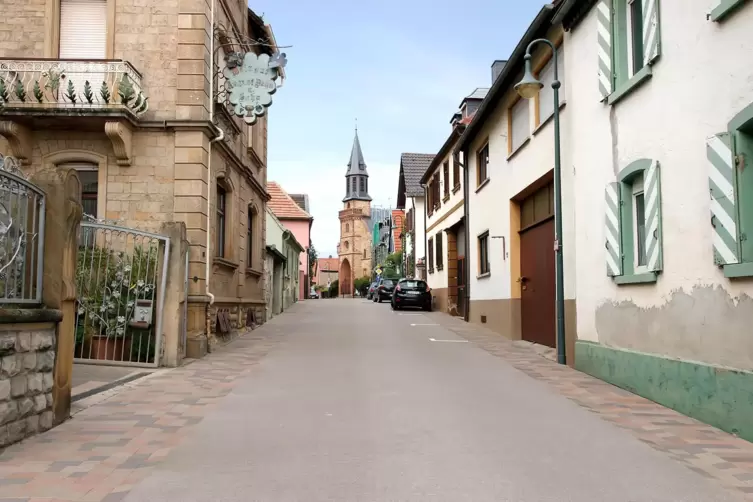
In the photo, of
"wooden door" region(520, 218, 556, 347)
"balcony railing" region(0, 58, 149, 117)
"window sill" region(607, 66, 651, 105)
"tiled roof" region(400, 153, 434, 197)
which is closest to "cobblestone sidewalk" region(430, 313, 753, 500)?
"wooden door" region(520, 218, 556, 347)

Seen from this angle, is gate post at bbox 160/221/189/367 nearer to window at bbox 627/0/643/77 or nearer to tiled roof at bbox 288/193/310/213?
window at bbox 627/0/643/77

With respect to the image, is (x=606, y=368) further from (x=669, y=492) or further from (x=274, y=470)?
(x=274, y=470)

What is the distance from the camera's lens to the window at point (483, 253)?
1783cm

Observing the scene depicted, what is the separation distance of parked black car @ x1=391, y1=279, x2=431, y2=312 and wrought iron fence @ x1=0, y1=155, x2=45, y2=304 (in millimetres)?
21304

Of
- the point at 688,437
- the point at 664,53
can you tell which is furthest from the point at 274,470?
the point at 664,53

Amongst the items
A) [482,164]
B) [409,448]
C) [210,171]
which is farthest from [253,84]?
[409,448]

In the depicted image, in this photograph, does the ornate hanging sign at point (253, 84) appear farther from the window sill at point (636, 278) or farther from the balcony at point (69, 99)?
the window sill at point (636, 278)

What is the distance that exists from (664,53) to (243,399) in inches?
242

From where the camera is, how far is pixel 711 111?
252 inches

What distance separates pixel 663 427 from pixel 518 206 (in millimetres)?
8856

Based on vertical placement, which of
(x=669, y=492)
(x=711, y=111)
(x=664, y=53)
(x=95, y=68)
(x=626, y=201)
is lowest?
(x=669, y=492)

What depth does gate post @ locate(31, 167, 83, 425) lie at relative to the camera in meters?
6.25

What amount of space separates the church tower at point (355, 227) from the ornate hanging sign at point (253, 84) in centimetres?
8332

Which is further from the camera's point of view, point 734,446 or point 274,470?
point 734,446
